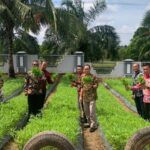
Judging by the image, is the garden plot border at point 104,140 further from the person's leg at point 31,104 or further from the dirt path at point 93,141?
the person's leg at point 31,104

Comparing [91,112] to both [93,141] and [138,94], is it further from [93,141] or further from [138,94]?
[138,94]

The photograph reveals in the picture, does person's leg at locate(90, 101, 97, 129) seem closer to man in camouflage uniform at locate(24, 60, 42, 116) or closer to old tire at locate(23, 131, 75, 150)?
man in camouflage uniform at locate(24, 60, 42, 116)

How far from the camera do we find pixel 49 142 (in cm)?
757

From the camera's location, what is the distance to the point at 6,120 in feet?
37.1

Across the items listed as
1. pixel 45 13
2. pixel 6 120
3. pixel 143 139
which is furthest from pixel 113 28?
pixel 143 139

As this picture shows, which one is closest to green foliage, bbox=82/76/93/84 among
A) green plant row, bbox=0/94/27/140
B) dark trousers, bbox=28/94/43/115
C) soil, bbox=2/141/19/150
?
dark trousers, bbox=28/94/43/115

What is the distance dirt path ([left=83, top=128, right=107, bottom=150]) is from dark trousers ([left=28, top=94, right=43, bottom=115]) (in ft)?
5.68

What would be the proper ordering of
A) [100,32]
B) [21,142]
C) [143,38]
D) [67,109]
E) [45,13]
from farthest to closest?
[143,38] < [100,32] < [45,13] < [67,109] < [21,142]

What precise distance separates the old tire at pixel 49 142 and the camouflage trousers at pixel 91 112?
420 cm

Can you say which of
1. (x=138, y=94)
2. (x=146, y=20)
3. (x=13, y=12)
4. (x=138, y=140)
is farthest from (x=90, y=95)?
(x=146, y=20)

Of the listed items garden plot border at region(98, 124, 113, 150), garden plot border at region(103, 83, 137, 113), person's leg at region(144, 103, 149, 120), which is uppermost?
person's leg at region(144, 103, 149, 120)

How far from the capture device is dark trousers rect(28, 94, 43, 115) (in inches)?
513

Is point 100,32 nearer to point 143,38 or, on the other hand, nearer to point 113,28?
point 113,28

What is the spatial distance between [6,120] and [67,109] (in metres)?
2.64
